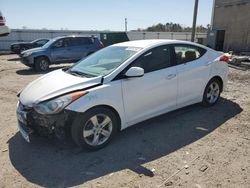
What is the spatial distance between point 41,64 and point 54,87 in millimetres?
9161

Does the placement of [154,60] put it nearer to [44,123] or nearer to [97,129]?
[97,129]

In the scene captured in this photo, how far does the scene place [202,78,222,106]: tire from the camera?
5.84 metres

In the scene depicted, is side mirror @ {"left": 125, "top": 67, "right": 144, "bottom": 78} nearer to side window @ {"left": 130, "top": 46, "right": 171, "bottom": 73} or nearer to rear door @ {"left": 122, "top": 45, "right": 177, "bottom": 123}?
rear door @ {"left": 122, "top": 45, "right": 177, "bottom": 123}

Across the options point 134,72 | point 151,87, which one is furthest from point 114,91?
point 151,87

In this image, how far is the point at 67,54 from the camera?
1341 cm

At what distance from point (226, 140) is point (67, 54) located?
10.5 m

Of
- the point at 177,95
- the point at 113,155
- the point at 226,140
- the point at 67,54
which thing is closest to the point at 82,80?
the point at 113,155

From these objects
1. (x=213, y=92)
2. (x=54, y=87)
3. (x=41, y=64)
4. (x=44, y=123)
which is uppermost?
(x=54, y=87)

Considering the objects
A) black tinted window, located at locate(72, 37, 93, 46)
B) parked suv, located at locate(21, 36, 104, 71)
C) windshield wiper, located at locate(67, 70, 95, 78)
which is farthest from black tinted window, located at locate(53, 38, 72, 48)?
windshield wiper, located at locate(67, 70, 95, 78)

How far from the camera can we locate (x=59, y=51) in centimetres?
1318

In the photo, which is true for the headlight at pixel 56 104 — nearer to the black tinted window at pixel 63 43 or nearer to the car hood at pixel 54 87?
the car hood at pixel 54 87

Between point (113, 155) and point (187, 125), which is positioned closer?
point (113, 155)

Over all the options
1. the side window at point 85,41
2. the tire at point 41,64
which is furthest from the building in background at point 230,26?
the tire at point 41,64

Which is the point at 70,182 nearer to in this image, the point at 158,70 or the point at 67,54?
the point at 158,70
